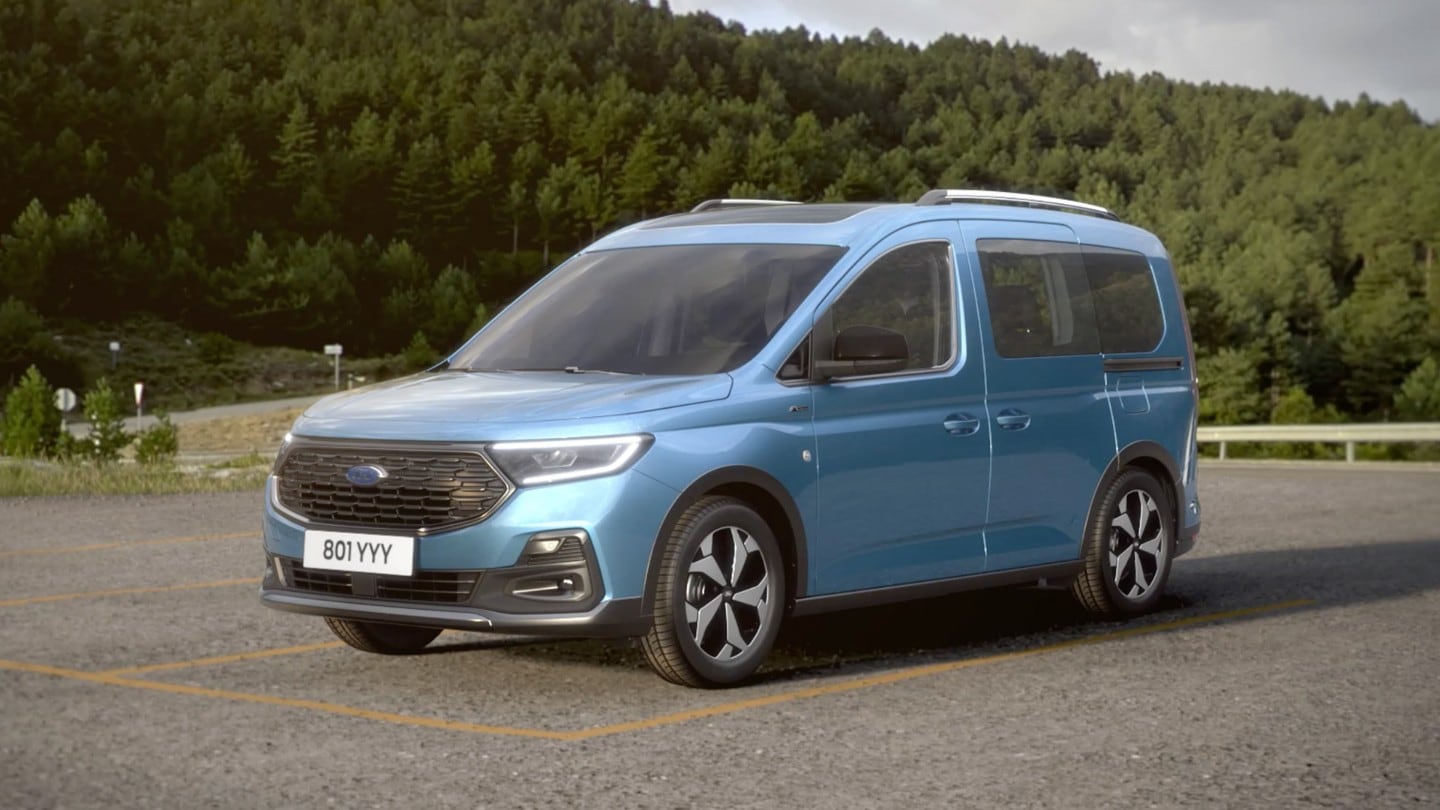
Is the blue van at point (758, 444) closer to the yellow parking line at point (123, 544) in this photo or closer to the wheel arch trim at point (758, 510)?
the wheel arch trim at point (758, 510)

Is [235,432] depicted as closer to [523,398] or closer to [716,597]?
[523,398]

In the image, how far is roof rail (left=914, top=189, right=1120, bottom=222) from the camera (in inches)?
340

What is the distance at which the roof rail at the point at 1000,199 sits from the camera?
340 inches

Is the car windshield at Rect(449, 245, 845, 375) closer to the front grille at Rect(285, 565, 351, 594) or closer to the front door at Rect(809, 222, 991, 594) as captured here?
the front door at Rect(809, 222, 991, 594)

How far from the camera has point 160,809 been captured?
494 cm

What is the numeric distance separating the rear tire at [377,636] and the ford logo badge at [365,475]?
1.17m

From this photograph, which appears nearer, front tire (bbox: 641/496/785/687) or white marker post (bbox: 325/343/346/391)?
front tire (bbox: 641/496/785/687)

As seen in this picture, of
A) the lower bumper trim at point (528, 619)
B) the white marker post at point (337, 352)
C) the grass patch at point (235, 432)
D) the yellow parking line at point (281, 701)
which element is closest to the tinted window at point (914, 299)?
the lower bumper trim at point (528, 619)

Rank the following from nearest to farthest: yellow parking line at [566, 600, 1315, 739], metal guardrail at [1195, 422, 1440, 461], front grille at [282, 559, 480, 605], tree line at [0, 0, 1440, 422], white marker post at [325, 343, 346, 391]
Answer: yellow parking line at [566, 600, 1315, 739] → front grille at [282, 559, 480, 605] → metal guardrail at [1195, 422, 1440, 461] → white marker post at [325, 343, 346, 391] → tree line at [0, 0, 1440, 422]

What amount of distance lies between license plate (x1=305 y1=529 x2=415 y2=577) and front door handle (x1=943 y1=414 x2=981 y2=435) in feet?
8.48

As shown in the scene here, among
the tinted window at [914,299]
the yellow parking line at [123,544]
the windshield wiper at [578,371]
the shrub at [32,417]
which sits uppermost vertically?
the tinted window at [914,299]

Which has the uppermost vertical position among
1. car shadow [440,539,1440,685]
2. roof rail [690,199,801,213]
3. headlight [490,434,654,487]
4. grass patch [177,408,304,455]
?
roof rail [690,199,801,213]

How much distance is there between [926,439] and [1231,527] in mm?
7885

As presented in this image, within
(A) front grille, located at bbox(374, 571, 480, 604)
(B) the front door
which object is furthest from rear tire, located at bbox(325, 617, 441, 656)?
(B) the front door
